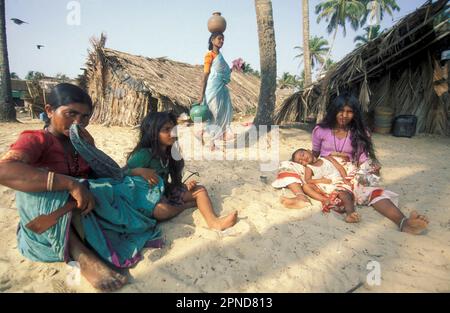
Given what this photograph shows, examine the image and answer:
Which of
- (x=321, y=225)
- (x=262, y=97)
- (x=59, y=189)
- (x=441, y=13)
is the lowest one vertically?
(x=321, y=225)

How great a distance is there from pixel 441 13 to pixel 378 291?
6133 mm

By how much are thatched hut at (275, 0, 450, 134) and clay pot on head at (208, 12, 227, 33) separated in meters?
3.06

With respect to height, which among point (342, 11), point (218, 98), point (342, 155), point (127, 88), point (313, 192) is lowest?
point (313, 192)

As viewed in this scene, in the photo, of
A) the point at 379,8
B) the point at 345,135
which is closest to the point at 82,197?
the point at 345,135

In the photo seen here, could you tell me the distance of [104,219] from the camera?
1.88 meters

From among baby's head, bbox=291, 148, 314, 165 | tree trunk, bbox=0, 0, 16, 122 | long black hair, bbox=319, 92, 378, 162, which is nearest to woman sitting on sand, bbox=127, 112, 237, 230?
baby's head, bbox=291, 148, 314, 165

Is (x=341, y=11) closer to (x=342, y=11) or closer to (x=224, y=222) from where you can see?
(x=342, y=11)

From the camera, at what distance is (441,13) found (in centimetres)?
536

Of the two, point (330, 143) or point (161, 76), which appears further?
point (161, 76)

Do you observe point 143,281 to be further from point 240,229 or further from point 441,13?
point 441,13

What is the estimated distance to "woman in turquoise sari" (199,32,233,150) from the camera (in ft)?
14.4

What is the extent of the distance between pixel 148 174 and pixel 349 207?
1822 mm
